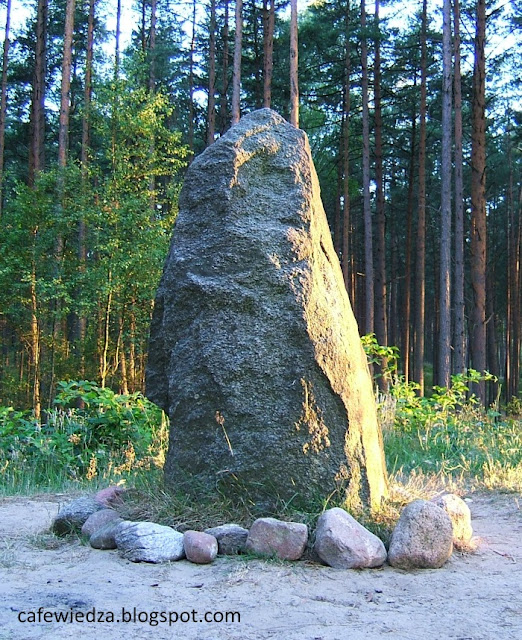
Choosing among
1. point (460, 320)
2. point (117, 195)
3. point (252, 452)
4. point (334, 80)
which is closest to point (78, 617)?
point (252, 452)

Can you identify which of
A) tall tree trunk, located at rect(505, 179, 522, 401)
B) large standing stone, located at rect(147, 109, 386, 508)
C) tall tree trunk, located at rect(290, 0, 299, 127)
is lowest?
large standing stone, located at rect(147, 109, 386, 508)

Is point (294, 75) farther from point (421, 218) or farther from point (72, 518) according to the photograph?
point (72, 518)

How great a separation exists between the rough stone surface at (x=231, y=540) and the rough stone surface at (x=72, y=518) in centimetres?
97

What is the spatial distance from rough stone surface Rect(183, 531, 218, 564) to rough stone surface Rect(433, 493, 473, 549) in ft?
4.49

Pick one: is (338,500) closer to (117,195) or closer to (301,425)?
(301,425)

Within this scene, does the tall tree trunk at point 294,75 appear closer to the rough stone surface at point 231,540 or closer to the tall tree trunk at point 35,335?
the tall tree trunk at point 35,335

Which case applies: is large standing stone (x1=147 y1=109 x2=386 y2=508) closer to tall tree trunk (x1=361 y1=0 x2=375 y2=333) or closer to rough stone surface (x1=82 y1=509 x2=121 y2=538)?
rough stone surface (x1=82 y1=509 x2=121 y2=538)

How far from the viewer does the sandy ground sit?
2.70 metres

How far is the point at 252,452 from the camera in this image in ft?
12.8

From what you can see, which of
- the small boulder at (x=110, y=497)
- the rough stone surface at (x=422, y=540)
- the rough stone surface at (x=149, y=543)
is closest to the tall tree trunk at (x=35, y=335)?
the small boulder at (x=110, y=497)

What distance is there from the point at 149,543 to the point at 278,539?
714 millimetres

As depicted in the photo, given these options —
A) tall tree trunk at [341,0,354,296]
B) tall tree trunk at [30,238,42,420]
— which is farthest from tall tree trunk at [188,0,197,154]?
tall tree trunk at [30,238,42,420]

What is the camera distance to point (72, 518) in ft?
13.6

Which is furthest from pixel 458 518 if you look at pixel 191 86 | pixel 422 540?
pixel 191 86
